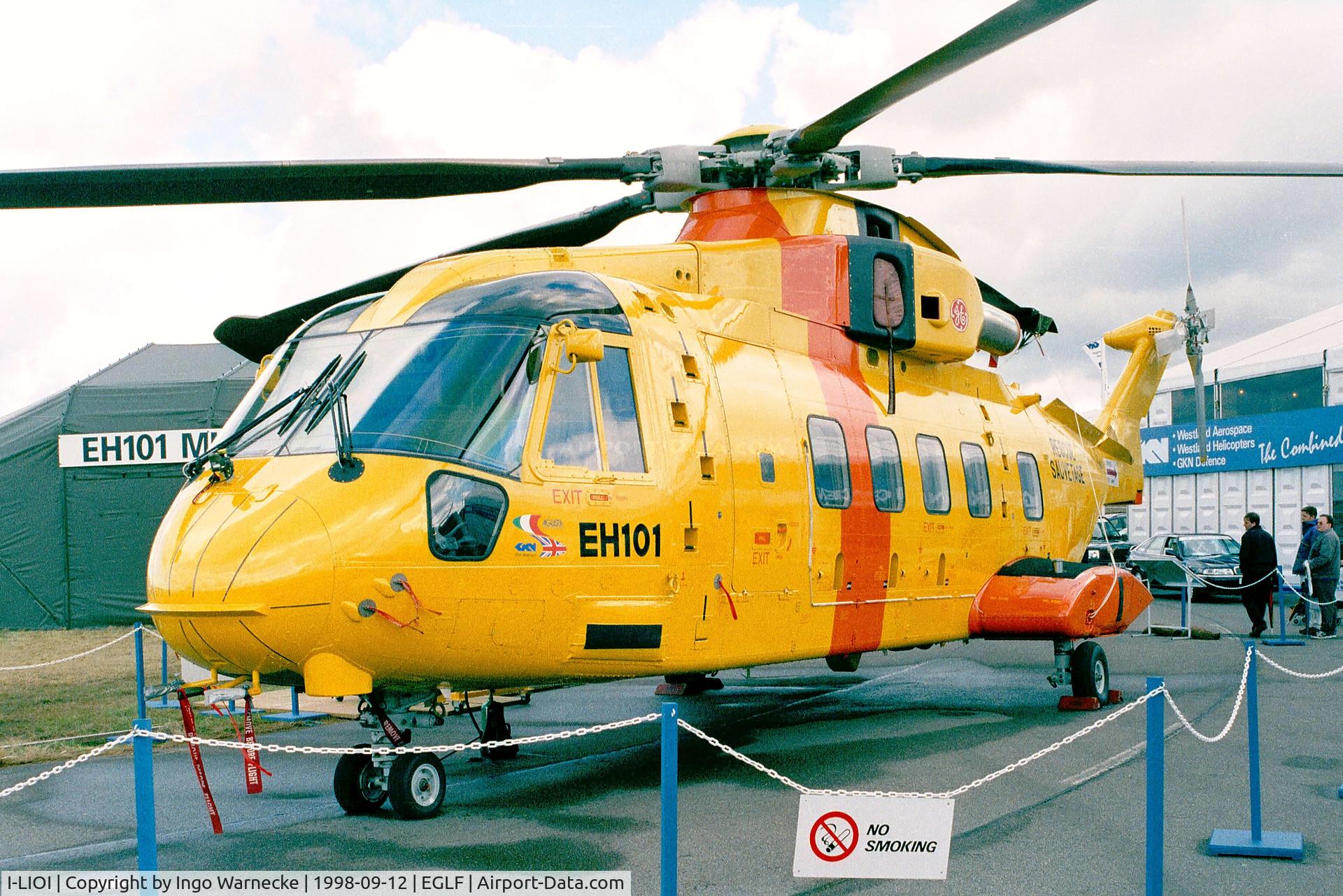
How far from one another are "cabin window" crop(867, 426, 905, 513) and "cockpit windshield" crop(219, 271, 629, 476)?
9.90 feet

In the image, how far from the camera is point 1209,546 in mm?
27609

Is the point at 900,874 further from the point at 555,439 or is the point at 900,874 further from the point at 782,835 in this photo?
the point at 555,439

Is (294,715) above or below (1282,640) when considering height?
above

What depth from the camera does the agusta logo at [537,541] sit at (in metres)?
6.80

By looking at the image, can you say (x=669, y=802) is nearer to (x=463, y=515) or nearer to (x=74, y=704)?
(x=463, y=515)

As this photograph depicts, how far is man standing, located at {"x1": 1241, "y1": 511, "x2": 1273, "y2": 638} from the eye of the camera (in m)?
18.8

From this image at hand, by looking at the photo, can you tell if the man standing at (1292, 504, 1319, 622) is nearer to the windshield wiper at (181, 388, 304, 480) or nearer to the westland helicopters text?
the westland helicopters text

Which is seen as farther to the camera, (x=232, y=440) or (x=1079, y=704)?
(x=1079, y=704)

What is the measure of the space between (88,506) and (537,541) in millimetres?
19658

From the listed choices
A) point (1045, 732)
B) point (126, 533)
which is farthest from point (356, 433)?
point (126, 533)

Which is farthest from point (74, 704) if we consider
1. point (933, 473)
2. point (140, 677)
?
point (933, 473)

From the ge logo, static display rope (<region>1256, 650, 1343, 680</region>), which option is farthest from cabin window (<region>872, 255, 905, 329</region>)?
static display rope (<region>1256, 650, 1343, 680</region>)

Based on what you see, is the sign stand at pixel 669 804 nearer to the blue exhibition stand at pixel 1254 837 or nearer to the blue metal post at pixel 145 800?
the blue metal post at pixel 145 800

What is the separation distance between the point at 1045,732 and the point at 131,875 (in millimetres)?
7342
